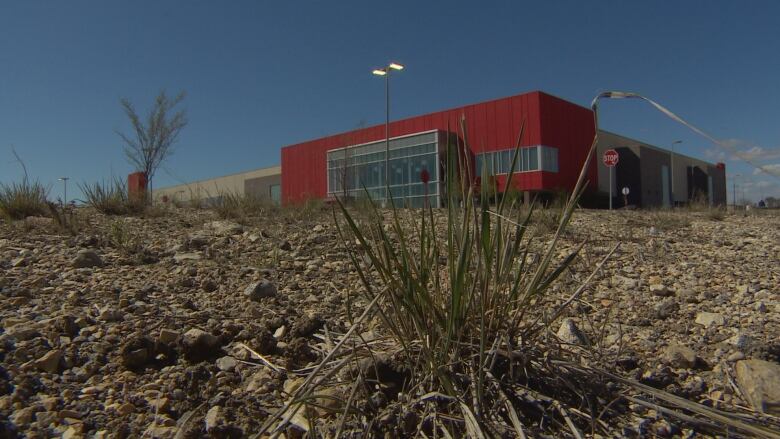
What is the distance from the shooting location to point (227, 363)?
151cm

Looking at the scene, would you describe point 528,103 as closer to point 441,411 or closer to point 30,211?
point 30,211

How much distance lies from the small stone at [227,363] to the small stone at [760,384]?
160 centimetres

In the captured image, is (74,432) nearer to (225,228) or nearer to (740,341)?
(740,341)

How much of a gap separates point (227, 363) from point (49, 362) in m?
0.55

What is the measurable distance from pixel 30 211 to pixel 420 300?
442 cm

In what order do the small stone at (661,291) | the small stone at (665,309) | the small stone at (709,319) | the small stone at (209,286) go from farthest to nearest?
the small stone at (661,291) < the small stone at (209,286) < the small stone at (665,309) < the small stone at (709,319)

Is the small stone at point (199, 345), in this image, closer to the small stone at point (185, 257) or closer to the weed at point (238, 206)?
the small stone at point (185, 257)

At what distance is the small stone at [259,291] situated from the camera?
214 centimetres

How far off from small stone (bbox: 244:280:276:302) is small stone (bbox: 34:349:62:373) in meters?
0.81

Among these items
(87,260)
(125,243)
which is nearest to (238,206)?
(125,243)

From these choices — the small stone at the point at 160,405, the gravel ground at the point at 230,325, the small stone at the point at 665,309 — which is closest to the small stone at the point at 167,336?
the gravel ground at the point at 230,325

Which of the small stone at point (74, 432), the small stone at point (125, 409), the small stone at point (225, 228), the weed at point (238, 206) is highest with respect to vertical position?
the weed at point (238, 206)

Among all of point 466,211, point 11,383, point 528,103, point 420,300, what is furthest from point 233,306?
point 528,103

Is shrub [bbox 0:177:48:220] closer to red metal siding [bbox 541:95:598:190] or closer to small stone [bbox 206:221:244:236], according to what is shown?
small stone [bbox 206:221:244:236]
